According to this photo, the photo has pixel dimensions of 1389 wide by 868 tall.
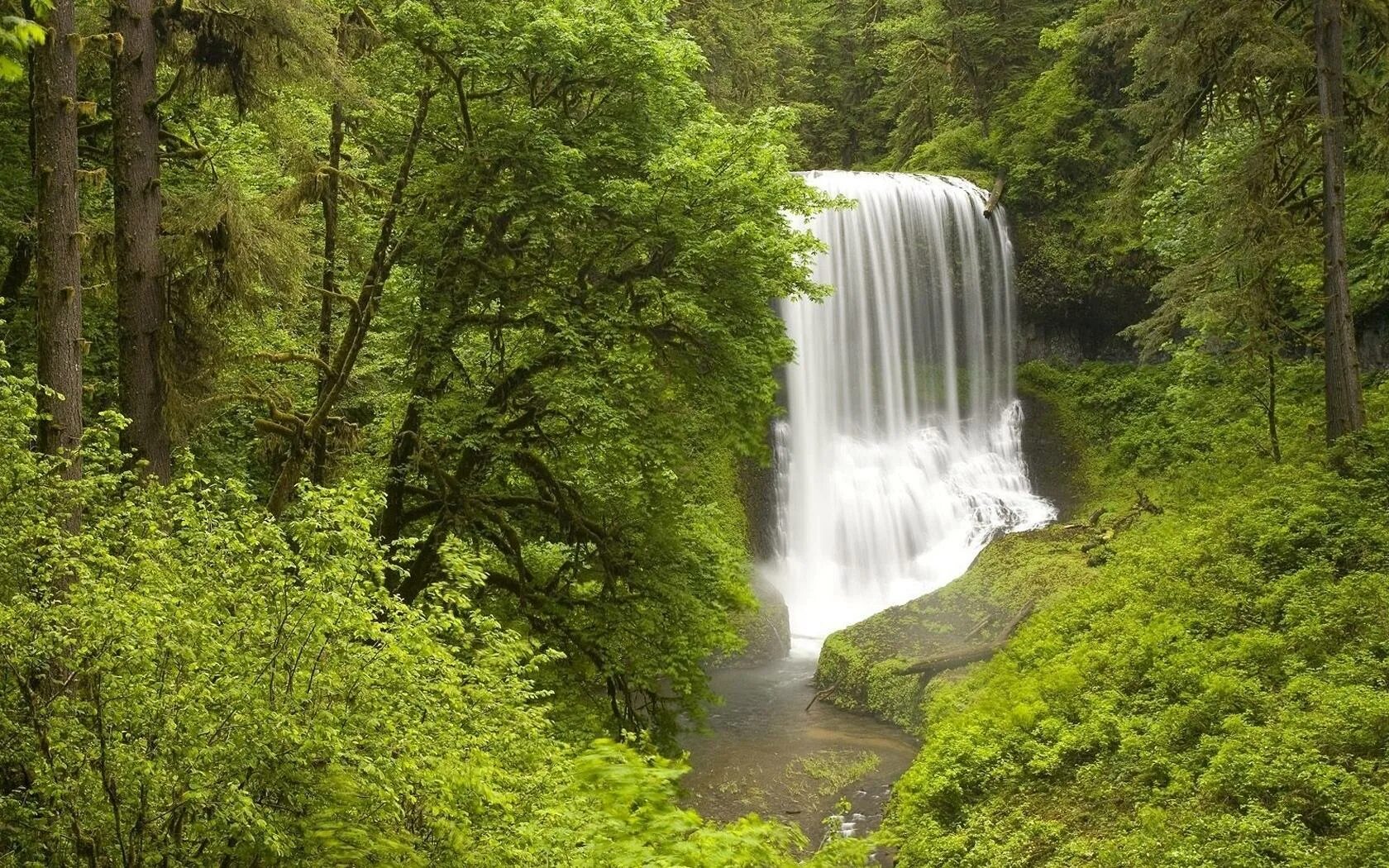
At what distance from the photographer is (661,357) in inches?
416

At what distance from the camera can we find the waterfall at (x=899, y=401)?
25.5m

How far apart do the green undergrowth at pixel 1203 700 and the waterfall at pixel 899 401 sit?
8782 mm

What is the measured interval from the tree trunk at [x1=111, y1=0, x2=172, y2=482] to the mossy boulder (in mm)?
11553

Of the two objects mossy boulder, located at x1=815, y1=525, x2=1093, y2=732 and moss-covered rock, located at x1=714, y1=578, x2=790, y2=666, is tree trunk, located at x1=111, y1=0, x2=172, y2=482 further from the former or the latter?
moss-covered rock, located at x1=714, y1=578, x2=790, y2=666

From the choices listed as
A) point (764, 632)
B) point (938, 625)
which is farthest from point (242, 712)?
point (764, 632)

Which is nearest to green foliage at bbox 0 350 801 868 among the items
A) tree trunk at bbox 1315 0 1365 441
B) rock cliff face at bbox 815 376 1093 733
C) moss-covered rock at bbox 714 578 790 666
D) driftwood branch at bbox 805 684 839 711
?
tree trunk at bbox 1315 0 1365 441

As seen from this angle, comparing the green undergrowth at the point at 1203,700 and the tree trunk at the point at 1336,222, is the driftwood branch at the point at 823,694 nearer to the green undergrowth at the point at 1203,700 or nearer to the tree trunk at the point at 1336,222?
the green undergrowth at the point at 1203,700

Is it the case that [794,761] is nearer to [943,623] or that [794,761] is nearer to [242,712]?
[943,623]

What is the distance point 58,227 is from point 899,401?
23459mm

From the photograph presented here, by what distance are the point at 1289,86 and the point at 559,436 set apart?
11.3m

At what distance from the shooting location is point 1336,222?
12.9 metres

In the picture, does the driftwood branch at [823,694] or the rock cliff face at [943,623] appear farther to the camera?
the driftwood branch at [823,694]

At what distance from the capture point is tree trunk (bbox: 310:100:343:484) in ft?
31.2

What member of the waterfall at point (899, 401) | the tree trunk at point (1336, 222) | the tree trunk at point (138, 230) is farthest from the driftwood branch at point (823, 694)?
the tree trunk at point (138, 230)
